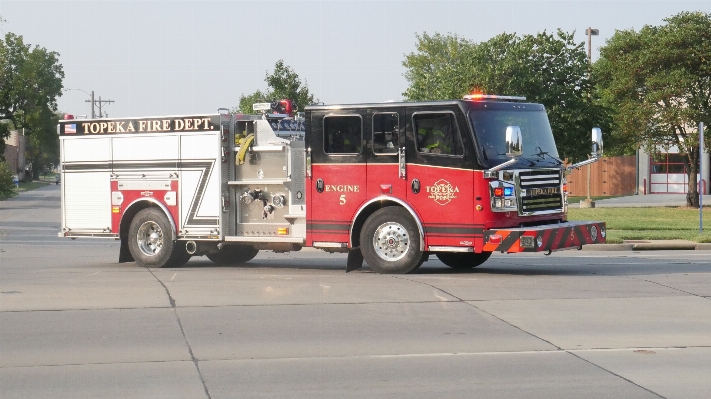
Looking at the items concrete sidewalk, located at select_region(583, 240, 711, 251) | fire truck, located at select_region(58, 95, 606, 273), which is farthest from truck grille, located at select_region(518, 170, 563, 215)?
concrete sidewalk, located at select_region(583, 240, 711, 251)

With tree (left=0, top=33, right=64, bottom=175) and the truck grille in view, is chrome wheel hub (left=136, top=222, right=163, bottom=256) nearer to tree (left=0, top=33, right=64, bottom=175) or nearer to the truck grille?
the truck grille

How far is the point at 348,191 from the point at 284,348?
6485 millimetres

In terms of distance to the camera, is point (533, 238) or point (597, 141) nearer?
point (533, 238)

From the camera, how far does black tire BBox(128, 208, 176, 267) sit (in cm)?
1733

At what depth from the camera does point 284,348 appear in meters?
9.47

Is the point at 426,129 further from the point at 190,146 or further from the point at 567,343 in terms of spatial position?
the point at 567,343

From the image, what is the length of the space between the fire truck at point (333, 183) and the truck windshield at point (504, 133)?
22 millimetres

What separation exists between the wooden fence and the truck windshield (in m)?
45.1

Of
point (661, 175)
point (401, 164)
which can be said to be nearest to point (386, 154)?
point (401, 164)

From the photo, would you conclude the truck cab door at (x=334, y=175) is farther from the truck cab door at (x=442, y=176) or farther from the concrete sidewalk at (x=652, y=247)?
the concrete sidewalk at (x=652, y=247)

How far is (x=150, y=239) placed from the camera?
57.9 feet

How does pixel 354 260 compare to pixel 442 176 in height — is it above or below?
below

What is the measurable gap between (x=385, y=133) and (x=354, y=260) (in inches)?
84.1

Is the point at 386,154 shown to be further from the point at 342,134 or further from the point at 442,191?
the point at 442,191
